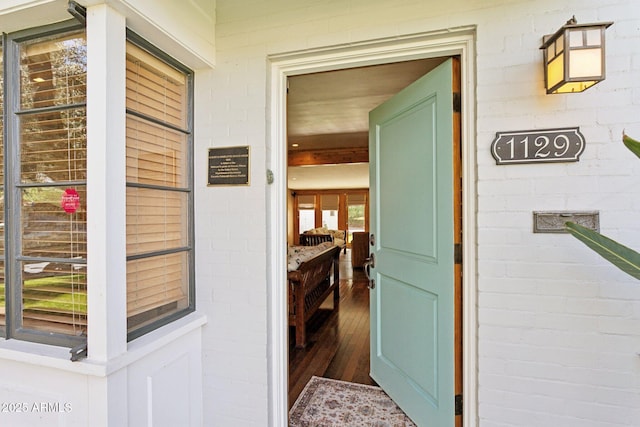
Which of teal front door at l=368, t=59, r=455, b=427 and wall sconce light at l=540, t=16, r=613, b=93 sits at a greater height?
wall sconce light at l=540, t=16, r=613, b=93

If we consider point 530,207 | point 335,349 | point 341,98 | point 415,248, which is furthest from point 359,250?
point 530,207

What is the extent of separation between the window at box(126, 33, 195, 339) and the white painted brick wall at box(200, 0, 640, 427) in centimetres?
37

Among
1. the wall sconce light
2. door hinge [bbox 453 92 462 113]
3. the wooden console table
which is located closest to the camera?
the wall sconce light

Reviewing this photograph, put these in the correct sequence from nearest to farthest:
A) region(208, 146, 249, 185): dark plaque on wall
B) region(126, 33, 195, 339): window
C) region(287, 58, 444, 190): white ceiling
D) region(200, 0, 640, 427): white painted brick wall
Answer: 1. region(200, 0, 640, 427): white painted brick wall
2. region(126, 33, 195, 339): window
3. region(208, 146, 249, 185): dark plaque on wall
4. region(287, 58, 444, 190): white ceiling

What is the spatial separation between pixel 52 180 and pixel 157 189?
42 centimetres

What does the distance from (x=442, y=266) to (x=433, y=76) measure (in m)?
1.05

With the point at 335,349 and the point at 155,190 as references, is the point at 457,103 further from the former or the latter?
the point at 335,349

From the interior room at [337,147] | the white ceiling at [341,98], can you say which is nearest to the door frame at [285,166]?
the interior room at [337,147]

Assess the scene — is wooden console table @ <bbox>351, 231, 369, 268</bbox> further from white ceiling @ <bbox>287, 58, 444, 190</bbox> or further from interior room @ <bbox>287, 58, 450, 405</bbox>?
white ceiling @ <bbox>287, 58, 444, 190</bbox>

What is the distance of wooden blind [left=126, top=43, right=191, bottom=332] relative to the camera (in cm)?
144

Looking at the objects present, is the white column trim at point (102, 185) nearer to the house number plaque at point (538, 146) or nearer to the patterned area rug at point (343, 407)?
the patterned area rug at point (343, 407)

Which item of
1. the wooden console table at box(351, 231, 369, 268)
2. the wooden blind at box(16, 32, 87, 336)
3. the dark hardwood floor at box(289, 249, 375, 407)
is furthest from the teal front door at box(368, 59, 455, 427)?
the wooden console table at box(351, 231, 369, 268)

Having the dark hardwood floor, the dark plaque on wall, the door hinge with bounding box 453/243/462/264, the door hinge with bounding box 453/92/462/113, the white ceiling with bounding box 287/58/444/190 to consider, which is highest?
the white ceiling with bounding box 287/58/444/190

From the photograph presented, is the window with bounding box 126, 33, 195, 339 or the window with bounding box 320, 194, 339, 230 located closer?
the window with bounding box 126, 33, 195, 339
